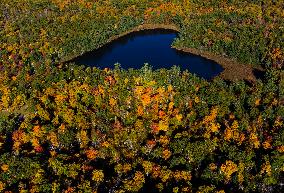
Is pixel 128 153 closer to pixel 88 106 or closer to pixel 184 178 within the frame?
pixel 184 178

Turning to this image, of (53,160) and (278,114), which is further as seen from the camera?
(278,114)

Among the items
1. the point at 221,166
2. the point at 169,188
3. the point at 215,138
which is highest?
the point at 215,138

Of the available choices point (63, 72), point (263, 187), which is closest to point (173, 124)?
point (263, 187)

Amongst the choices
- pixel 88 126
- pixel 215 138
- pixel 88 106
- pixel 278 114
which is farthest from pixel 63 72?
pixel 278 114

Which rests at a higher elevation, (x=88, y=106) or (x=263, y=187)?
(x=88, y=106)

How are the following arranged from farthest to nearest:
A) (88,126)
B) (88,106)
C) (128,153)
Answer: (88,106)
(88,126)
(128,153)

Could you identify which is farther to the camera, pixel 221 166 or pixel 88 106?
pixel 88 106

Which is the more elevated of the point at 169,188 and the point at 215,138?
the point at 215,138

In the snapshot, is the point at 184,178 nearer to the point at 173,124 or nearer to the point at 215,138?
the point at 215,138

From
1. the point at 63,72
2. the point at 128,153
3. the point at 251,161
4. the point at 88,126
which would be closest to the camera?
the point at 251,161
